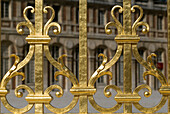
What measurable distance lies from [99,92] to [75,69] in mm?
2403

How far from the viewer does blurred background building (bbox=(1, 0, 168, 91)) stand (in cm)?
2022

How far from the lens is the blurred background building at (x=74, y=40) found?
796 inches

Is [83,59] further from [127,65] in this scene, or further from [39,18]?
[39,18]

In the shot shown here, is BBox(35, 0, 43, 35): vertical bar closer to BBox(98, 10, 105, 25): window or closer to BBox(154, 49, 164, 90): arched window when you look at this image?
BBox(98, 10, 105, 25): window

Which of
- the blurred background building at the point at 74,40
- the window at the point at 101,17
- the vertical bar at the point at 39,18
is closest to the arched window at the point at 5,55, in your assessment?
the blurred background building at the point at 74,40

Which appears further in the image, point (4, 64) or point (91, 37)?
point (91, 37)

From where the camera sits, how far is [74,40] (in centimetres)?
2198

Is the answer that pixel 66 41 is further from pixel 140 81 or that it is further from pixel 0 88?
pixel 0 88

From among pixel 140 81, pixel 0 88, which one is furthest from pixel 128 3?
pixel 140 81

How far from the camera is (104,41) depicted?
22938 mm

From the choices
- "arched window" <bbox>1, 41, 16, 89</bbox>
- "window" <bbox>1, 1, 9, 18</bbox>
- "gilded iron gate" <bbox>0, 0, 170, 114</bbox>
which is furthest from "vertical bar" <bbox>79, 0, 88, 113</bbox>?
"window" <bbox>1, 1, 9, 18</bbox>

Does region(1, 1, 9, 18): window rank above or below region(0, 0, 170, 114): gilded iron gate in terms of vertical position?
above

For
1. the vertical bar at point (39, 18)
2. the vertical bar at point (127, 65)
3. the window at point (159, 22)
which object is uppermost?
the window at point (159, 22)

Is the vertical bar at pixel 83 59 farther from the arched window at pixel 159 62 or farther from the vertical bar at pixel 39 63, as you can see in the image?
the arched window at pixel 159 62
